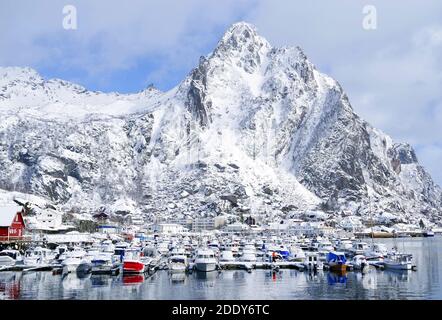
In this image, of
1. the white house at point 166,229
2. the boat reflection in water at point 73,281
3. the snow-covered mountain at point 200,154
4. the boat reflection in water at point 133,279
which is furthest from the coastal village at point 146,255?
the snow-covered mountain at point 200,154

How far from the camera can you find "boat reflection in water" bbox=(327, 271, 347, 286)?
29.3 m

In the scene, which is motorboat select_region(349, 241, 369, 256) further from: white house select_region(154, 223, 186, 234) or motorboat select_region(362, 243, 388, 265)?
white house select_region(154, 223, 186, 234)

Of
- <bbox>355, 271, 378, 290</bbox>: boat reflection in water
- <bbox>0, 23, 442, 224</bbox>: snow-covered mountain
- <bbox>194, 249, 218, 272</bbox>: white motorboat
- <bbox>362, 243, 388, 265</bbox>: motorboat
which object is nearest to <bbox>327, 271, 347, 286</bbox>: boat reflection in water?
<bbox>355, 271, 378, 290</bbox>: boat reflection in water

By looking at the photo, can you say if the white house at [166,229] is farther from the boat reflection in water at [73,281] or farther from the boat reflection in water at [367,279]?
the boat reflection in water at [367,279]

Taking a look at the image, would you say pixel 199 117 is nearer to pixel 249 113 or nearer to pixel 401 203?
pixel 249 113

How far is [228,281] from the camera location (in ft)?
98.1

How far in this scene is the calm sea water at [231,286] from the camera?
883 inches

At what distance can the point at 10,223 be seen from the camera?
4712cm

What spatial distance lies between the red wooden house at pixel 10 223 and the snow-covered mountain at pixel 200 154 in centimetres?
8542

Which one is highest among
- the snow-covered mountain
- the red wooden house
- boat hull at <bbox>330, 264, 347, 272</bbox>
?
the snow-covered mountain

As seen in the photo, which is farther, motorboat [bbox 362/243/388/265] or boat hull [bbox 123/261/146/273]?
motorboat [bbox 362/243/388/265]

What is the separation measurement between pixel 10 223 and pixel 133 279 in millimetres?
22245

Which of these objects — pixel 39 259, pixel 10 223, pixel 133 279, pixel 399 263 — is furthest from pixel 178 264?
pixel 10 223

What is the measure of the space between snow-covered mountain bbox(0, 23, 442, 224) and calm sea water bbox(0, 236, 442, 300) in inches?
4154
